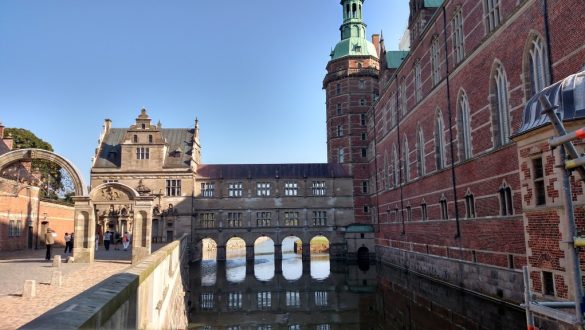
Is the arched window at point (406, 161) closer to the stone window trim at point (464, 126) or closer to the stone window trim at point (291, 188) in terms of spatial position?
the stone window trim at point (464, 126)

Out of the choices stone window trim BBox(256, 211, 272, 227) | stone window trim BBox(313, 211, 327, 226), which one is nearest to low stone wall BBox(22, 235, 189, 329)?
stone window trim BBox(256, 211, 272, 227)

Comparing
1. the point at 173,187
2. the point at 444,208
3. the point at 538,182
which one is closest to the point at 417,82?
the point at 444,208

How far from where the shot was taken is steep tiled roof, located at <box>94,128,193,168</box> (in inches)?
1732

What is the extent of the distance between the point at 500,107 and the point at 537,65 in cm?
317

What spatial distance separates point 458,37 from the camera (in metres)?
23.9

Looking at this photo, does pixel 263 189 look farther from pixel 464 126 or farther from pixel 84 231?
pixel 464 126

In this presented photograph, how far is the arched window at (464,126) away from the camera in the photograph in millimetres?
22500

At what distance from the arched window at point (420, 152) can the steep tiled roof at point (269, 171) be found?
53.1ft

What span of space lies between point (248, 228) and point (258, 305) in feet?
71.3

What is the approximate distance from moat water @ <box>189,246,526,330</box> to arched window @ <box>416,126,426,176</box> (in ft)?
22.7

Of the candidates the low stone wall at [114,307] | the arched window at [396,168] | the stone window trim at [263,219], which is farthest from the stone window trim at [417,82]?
the low stone wall at [114,307]

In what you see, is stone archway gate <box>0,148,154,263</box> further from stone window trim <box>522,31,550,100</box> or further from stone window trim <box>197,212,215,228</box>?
stone window trim <box>197,212,215,228</box>

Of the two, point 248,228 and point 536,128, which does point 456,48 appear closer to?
point 536,128

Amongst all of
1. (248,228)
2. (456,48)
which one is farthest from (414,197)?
(248,228)
